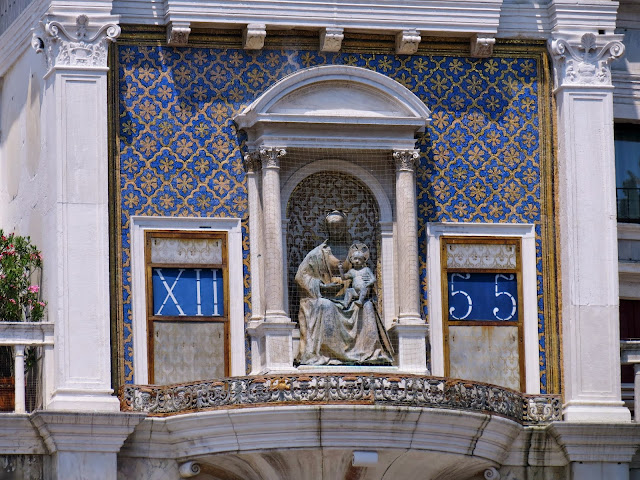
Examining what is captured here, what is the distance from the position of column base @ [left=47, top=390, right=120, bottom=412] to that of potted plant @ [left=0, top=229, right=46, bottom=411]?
0.92 metres

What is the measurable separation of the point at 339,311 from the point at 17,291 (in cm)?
330

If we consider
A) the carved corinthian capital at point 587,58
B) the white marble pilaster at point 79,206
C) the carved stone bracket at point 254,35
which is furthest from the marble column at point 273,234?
the carved corinthian capital at point 587,58

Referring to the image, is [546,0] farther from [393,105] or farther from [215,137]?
[215,137]

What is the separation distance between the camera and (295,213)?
24.5 meters

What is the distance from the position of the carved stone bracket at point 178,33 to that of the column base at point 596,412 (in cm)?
545

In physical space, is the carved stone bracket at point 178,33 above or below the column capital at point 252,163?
above

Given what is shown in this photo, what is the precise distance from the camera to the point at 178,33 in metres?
24.1

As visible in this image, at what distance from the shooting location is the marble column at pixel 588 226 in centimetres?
2427

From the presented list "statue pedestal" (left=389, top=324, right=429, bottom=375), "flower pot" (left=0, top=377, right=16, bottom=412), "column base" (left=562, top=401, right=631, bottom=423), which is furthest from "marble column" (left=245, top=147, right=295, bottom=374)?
"column base" (left=562, top=401, right=631, bottom=423)

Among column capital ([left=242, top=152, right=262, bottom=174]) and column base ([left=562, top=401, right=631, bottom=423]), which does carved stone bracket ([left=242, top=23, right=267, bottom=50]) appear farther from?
column base ([left=562, top=401, right=631, bottom=423])

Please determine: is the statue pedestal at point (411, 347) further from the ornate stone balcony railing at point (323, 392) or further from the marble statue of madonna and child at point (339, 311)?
the ornate stone balcony railing at point (323, 392)

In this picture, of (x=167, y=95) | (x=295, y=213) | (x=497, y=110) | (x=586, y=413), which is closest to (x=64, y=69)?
(x=167, y=95)

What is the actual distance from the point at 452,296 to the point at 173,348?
118 inches

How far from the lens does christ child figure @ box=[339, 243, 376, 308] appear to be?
23906 millimetres
